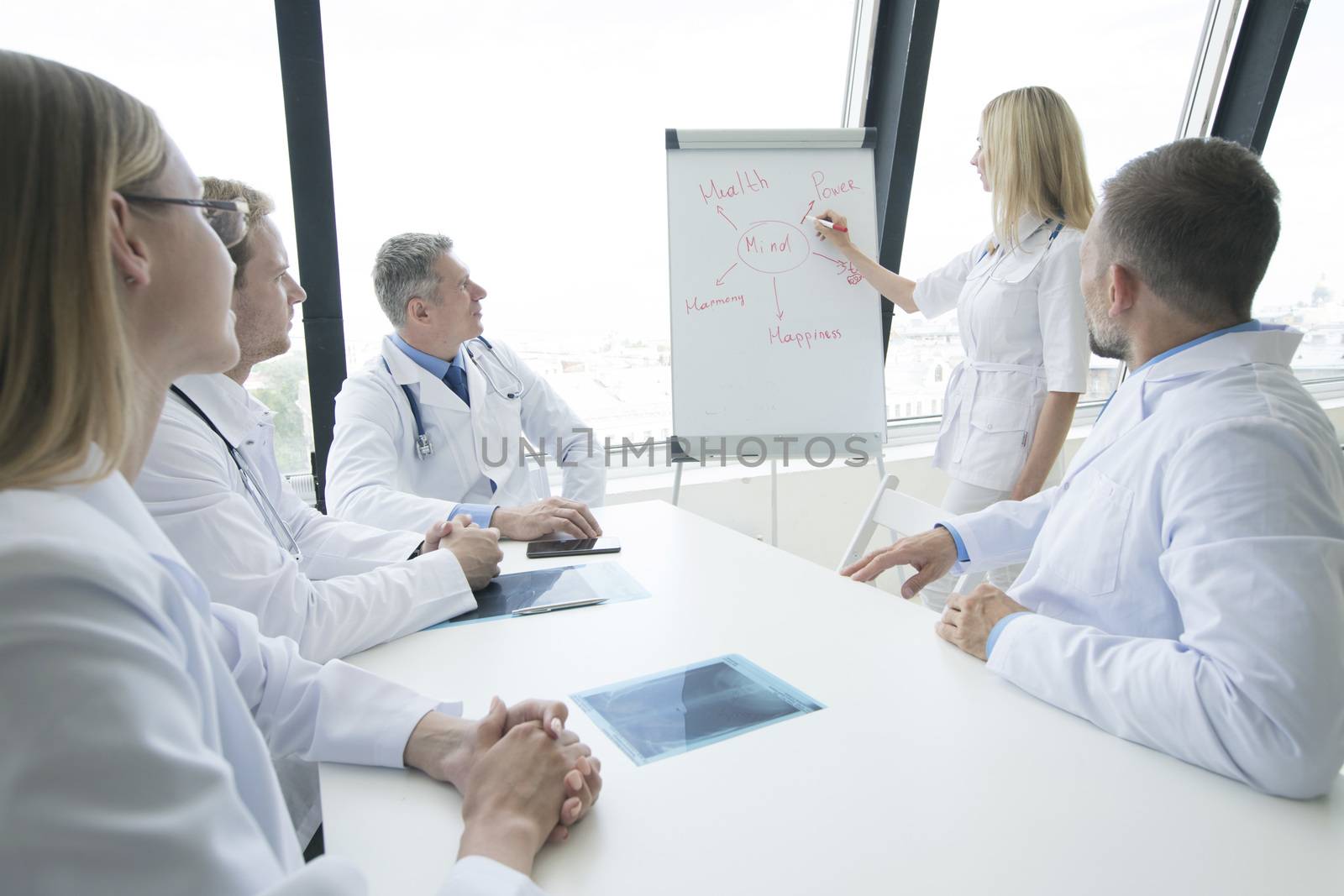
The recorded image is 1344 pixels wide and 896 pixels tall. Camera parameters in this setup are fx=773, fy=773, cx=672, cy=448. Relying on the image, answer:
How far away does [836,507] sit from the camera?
355 centimetres

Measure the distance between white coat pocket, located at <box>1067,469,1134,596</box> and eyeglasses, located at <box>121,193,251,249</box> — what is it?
46.9 inches

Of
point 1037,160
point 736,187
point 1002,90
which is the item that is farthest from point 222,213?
point 1002,90

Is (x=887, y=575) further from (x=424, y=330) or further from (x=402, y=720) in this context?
(x=402, y=720)

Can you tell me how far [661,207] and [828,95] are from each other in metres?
0.86

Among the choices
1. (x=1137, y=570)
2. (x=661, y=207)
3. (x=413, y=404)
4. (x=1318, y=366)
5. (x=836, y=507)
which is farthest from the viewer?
(x=1318, y=366)

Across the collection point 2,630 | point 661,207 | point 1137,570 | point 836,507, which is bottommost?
point 836,507

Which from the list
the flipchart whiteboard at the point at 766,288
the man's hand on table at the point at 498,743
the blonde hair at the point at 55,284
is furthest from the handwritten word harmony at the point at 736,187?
the blonde hair at the point at 55,284

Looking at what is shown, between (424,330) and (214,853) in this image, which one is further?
(424,330)

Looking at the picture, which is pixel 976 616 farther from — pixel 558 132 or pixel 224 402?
pixel 558 132

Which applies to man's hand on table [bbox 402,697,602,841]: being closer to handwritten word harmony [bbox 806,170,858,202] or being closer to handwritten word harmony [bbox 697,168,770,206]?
handwritten word harmony [bbox 697,168,770,206]

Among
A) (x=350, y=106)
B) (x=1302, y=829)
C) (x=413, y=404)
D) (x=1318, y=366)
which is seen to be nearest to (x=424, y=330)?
(x=413, y=404)

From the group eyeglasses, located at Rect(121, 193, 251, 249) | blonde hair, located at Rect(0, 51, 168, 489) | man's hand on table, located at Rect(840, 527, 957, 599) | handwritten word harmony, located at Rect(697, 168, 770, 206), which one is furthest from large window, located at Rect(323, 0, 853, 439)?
blonde hair, located at Rect(0, 51, 168, 489)

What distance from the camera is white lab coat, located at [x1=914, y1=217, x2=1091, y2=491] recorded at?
6.98ft

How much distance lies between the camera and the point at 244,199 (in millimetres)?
1530
